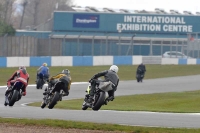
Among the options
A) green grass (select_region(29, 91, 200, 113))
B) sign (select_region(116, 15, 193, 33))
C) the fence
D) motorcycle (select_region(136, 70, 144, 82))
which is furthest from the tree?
green grass (select_region(29, 91, 200, 113))

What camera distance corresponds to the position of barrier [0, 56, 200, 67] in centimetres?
4191

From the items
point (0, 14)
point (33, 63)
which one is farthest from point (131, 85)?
point (0, 14)

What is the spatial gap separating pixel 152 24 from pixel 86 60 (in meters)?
19.1

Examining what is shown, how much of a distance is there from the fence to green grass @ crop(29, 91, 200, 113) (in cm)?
1604

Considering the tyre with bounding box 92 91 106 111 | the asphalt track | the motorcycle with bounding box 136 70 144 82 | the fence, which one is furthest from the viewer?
the fence

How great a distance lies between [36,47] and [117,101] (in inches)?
792

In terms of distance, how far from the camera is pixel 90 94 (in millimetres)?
17609

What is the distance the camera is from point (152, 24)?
6506 cm

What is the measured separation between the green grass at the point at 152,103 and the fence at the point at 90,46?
1604cm

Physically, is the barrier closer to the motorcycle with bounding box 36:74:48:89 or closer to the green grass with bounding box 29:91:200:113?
the motorcycle with bounding box 36:74:48:89

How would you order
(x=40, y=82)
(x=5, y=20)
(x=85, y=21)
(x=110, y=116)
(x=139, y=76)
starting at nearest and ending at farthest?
(x=110, y=116) < (x=40, y=82) < (x=139, y=76) < (x=5, y=20) < (x=85, y=21)

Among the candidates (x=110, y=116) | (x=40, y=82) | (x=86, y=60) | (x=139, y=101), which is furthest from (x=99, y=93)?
(x=86, y=60)

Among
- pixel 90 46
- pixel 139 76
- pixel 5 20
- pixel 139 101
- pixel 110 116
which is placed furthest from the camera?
pixel 5 20

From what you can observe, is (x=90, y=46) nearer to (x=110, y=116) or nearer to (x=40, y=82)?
(x=40, y=82)
